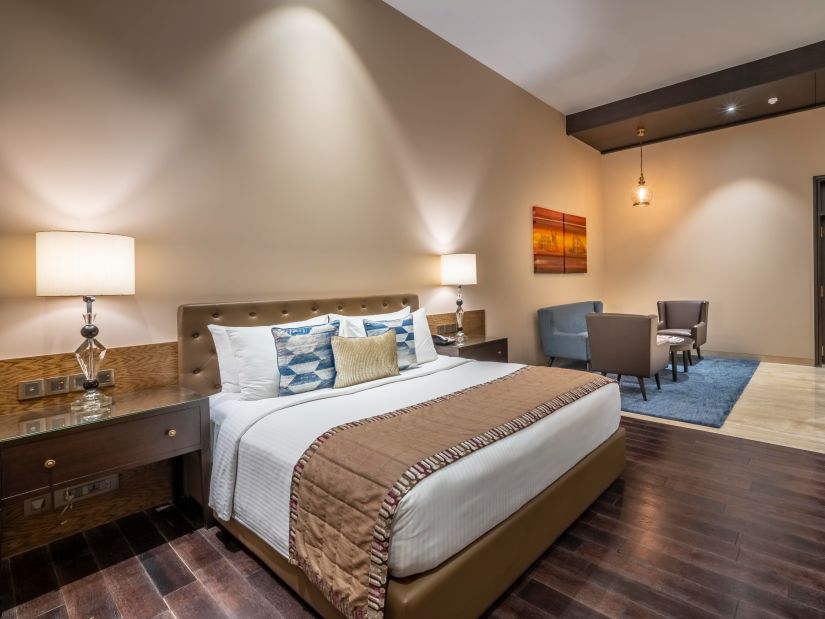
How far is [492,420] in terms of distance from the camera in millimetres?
1852

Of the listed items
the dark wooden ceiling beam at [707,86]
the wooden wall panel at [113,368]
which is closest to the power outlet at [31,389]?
the wooden wall panel at [113,368]

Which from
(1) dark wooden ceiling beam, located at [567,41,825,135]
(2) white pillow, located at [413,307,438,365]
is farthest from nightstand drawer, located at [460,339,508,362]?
(1) dark wooden ceiling beam, located at [567,41,825,135]

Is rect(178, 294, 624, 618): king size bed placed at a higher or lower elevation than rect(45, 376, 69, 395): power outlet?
lower

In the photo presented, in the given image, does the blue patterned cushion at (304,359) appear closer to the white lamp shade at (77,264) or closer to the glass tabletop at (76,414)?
the glass tabletop at (76,414)

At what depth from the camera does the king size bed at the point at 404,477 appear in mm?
1315

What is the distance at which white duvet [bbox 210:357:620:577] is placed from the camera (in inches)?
52.7

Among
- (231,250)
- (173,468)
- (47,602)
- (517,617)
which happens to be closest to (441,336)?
(231,250)

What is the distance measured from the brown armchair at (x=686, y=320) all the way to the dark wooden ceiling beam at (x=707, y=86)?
8.25 ft

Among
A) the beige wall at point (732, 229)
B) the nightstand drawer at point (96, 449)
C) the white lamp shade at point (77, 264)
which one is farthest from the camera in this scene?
the beige wall at point (732, 229)

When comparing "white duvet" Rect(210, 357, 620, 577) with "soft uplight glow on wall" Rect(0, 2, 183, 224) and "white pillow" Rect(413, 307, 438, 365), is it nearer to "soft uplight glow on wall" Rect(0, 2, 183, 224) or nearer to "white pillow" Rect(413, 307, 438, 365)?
"white pillow" Rect(413, 307, 438, 365)

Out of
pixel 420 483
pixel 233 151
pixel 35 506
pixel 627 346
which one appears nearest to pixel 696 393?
pixel 627 346

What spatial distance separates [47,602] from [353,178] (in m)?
2.82

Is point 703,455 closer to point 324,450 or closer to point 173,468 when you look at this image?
point 324,450

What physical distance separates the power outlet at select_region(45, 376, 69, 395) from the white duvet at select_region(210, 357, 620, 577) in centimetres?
64
